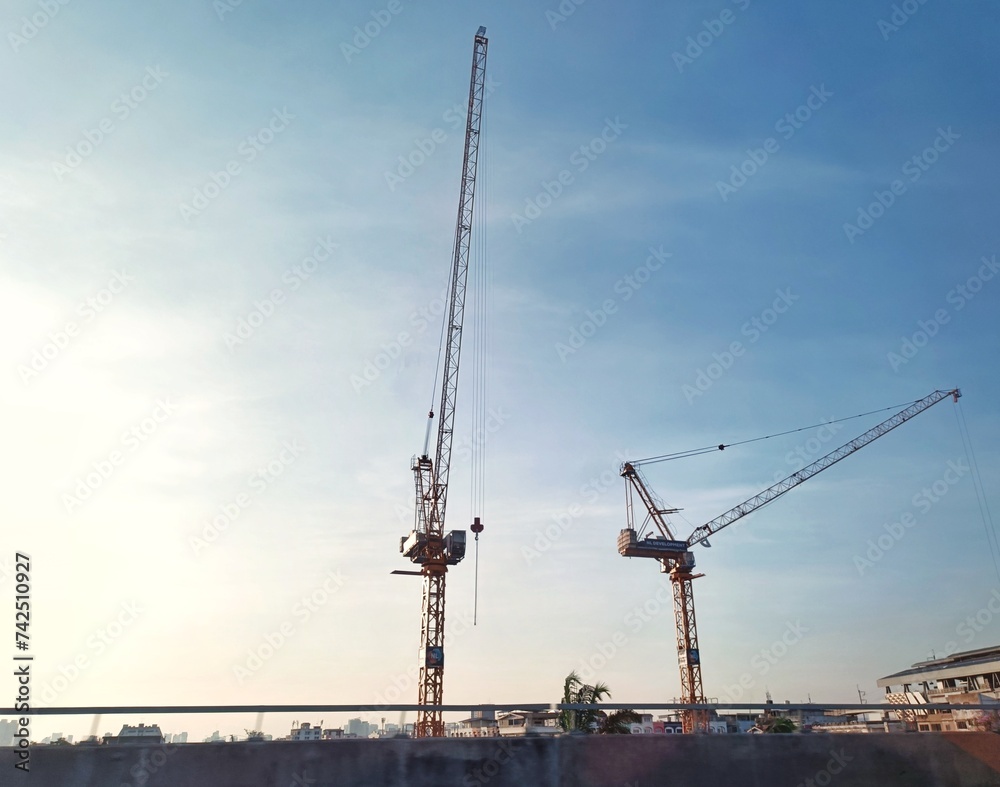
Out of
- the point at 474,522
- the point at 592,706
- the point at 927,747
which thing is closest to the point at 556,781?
the point at 592,706

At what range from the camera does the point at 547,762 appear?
945 centimetres

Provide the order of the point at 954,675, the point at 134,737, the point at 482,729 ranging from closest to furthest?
the point at 134,737
the point at 482,729
the point at 954,675

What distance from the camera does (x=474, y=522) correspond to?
77.9 m

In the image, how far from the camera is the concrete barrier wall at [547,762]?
27.5 ft

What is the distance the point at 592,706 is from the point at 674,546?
311 ft

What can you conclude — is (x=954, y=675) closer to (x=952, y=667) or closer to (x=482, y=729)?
(x=952, y=667)

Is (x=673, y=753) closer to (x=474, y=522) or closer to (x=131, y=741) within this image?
(x=131, y=741)

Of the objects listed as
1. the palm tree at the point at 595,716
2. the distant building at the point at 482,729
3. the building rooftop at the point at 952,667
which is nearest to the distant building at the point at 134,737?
the distant building at the point at 482,729

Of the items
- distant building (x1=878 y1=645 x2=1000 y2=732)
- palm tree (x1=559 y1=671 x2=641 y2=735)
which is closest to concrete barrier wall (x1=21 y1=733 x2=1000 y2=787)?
palm tree (x1=559 y1=671 x2=641 y2=735)

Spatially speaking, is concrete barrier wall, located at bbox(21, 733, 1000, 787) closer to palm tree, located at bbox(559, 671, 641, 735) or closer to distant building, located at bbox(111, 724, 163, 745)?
distant building, located at bbox(111, 724, 163, 745)

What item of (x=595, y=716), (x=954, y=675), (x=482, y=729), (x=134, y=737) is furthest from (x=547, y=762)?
(x=954, y=675)

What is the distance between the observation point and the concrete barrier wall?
8.38 meters

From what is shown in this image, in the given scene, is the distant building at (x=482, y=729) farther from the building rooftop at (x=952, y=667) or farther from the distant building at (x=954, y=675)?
the building rooftop at (x=952, y=667)

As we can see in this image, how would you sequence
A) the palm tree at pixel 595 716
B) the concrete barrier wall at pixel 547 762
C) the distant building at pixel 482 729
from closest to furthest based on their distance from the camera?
the concrete barrier wall at pixel 547 762 < the distant building at pixel 482 729 < the palm tree at pixel 595 716
